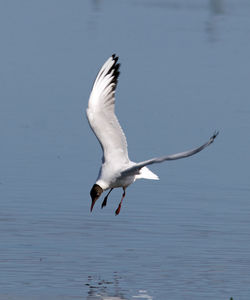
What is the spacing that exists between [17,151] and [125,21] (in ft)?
50.9

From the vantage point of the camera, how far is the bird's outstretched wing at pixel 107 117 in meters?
11.0

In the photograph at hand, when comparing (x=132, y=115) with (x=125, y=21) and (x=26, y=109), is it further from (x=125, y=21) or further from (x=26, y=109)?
(x=125, y=21)

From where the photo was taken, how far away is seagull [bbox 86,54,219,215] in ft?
35.3

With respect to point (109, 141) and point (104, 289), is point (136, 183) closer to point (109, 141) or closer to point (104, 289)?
point (109, 141)

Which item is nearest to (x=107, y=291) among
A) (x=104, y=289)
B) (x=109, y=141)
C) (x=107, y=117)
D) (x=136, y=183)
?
(x=104, y=289)

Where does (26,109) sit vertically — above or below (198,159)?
above

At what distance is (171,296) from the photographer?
9469mm

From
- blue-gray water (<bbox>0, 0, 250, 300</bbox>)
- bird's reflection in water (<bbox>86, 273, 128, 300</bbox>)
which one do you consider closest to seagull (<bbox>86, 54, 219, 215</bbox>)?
blue-gray water (<bbox>0, 0, 250, 300</bbox>)

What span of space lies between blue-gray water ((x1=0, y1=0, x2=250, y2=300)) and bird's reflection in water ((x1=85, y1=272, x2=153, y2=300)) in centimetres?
2

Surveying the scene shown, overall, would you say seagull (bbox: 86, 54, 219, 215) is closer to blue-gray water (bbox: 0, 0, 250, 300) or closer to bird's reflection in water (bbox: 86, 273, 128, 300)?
blue-gray water (bbox: 0, 0, 250, 300)

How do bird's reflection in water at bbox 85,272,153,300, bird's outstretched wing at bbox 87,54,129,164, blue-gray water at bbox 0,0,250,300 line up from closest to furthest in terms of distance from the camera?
bird's reflection in water at bbox 85,272,153,300 → blue-gray water at bbox 0,0,250,300 → bird's outstretched wing at bbox 87,54,129,164

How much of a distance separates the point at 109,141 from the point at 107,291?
1941mm

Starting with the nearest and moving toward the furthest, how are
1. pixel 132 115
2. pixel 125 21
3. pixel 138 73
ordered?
pixel 132 115 < pixel 138 73 < pixel 125 21

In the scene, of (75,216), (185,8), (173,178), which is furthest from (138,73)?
(185,8)
